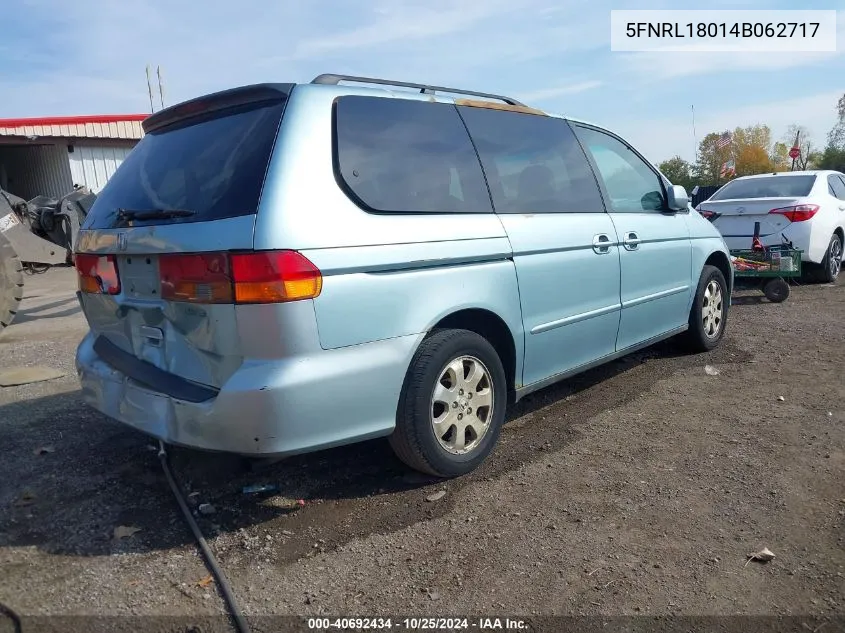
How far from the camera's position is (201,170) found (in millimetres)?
2906

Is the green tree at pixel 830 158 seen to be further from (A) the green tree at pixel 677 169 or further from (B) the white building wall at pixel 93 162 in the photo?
(B) the white building wall at pixel 93 162

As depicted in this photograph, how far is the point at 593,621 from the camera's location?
2.25 meters

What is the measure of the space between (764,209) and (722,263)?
3.49 meters

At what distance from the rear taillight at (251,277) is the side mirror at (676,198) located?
339 centimetres

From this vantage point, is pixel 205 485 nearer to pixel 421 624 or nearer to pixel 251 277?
pixel 251 277

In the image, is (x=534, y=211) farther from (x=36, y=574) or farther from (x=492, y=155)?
(x=36, y=574)

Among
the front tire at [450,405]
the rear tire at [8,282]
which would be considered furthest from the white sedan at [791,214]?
the rear tire at [8,282]

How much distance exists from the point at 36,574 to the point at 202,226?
1532 millimetres

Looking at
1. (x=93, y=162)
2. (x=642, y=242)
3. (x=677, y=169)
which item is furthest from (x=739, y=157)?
(x=642, y=242)

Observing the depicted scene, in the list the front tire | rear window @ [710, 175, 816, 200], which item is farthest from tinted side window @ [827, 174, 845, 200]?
the front tire

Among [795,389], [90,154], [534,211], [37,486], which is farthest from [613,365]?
[90,154]

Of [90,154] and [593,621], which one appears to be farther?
[90,154]

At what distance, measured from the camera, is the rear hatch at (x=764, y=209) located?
8.45 meters

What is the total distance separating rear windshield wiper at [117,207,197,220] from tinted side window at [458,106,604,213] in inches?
62.5
